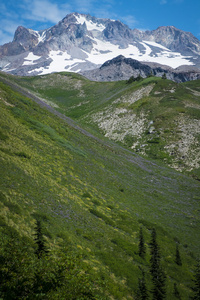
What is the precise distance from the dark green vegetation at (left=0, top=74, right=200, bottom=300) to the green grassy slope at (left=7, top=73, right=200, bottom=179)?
593 inches

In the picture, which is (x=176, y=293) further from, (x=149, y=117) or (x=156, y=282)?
(x=149, y=117)

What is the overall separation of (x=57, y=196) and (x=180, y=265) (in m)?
15.4

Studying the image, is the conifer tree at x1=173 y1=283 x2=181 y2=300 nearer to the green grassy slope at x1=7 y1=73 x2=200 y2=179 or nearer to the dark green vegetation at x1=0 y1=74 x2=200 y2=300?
the dark green vegetation at x1=0 y1=74 x2=200 y2=300

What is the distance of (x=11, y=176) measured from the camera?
20609 millimetres

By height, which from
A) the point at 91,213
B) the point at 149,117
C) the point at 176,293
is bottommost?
the point at 176,293

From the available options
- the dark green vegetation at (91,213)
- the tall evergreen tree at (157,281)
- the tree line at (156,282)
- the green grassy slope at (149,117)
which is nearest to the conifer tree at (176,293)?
the tree line at (156,282)

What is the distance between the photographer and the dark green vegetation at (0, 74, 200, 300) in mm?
14109

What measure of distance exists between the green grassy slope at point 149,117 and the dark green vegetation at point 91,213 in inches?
593

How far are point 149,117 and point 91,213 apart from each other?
62.8m

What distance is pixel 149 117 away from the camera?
7938cm

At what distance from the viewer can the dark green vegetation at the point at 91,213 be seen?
46.3 ft

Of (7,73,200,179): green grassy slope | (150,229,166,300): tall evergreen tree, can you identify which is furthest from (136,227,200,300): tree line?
(7,73,200,179): green grassy slope

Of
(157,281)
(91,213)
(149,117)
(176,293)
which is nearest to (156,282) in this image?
(157,281)

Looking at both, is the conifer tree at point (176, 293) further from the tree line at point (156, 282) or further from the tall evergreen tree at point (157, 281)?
the tall evergreen tree at point (157, 281)
